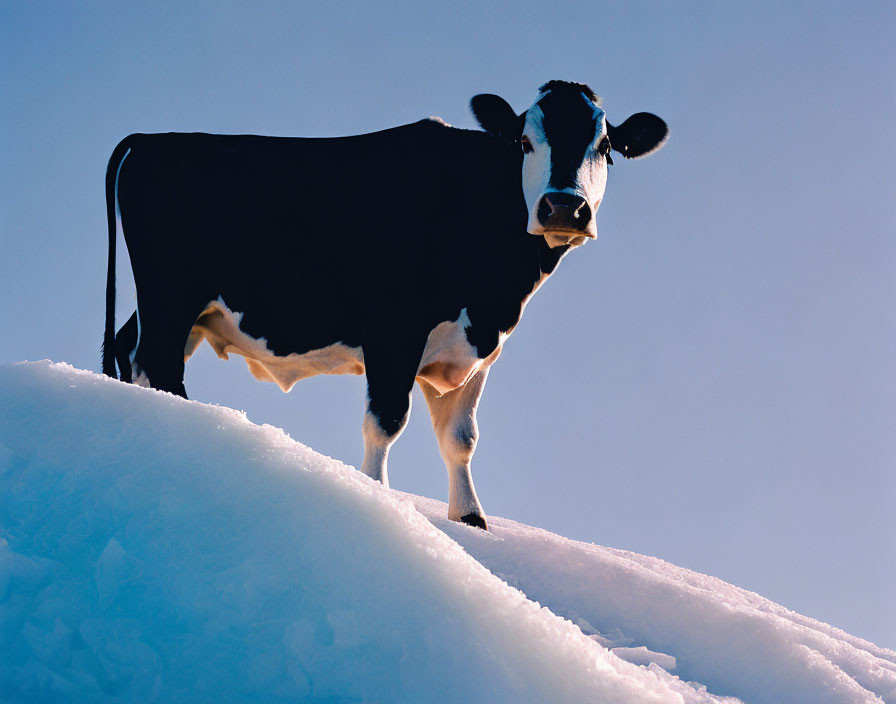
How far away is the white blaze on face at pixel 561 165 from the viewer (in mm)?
6527

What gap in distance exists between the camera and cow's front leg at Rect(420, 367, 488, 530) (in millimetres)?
7312

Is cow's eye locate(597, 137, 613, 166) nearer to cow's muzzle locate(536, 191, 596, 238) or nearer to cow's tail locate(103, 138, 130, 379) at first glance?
cow's muzzle locate(536, 191, 596, 238)

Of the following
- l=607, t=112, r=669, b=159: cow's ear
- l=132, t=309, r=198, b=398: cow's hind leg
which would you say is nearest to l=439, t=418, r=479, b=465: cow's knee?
l=132, t=309, r=198, b=398: cow's hind leg

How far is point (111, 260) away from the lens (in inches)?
294

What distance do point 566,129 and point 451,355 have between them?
1.85 meters

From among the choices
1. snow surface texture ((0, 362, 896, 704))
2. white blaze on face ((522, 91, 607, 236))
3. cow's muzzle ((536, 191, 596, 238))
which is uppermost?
white blaze on face ((522, 91, 607, 236))

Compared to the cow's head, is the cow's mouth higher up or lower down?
lower down

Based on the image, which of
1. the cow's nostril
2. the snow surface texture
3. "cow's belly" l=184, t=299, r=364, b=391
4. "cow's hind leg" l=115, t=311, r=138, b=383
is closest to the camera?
the snow surface texture

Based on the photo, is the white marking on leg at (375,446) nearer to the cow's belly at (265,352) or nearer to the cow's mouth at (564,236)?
the cow's belly at (265,352)

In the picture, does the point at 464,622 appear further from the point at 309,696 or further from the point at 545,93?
the point at 545,93

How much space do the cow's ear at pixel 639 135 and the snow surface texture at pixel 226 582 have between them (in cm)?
487

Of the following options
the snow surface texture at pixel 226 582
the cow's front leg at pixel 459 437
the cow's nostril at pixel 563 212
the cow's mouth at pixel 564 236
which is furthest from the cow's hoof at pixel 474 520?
the snow surface texture at pixel 226 582

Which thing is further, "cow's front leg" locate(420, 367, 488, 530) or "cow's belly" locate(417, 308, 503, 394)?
"cow's front leg" locate(420, 367, 488, 530)

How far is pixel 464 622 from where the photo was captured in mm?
2770
